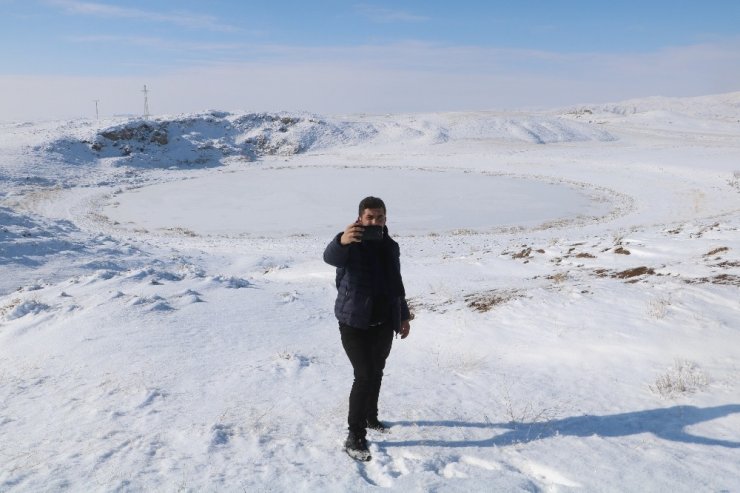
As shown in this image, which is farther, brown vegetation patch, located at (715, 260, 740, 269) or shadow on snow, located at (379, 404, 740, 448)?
brown vegetation patch, located at (715, 260, 740, 269)

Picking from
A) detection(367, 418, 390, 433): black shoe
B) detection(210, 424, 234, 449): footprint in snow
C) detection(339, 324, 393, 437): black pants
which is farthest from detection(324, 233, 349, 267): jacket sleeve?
detection(210, 424, 234, 449): footprint in snow

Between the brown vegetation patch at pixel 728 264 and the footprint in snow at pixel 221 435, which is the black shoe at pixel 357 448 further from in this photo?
the brown vegetation patch at pixel 728 264

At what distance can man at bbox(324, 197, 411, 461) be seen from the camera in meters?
3.66

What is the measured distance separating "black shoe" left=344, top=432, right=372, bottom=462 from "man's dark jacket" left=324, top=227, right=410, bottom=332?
0.81m

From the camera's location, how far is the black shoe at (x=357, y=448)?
3.70 m

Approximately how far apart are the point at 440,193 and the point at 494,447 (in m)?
31.1

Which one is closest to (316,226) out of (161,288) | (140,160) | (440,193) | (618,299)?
(440,193)

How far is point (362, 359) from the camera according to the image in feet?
12.5

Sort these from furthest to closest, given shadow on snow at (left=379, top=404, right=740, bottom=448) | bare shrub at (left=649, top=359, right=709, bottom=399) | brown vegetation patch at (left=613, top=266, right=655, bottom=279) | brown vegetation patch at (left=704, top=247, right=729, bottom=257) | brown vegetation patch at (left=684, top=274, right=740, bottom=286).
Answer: brown vegetation patch at (left=704, top=247, right=729, bottom=257)
brown vegetation patch at (left=613, top=266, right=655, bottom=279)
brown vegetation patch at (left=684, top=274, right=740, bottom=286)
bare shrub at (left=649, top=359, right=709, bottom=399)
shadow on snow at (left=379, top=404, right=740, bottom=448)

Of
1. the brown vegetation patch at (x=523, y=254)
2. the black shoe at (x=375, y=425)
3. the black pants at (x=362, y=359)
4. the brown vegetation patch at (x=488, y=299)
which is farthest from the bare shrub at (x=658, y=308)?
the brown vegetation patch at (x=523, y=254)

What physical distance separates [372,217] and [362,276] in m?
0.42

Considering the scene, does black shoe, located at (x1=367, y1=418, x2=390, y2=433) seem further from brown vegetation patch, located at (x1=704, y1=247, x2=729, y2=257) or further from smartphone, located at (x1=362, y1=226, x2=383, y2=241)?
brown vegetation patch, located at (x1=704, y1=247, x2=729, y2=257)

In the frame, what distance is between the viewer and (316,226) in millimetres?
25812

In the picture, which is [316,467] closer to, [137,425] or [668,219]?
[137,425]
